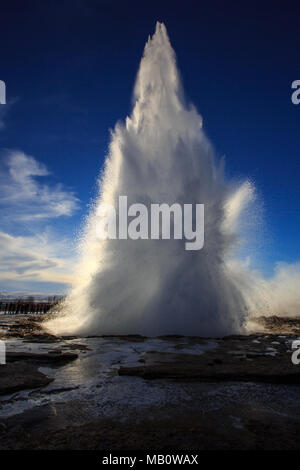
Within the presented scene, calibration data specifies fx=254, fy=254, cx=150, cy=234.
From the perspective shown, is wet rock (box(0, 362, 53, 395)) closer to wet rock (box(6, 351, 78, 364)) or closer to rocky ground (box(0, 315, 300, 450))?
rocky ground (box(0, 315, 300, 450))

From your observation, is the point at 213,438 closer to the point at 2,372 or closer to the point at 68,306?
the point at 2,372

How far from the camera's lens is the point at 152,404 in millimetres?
4355

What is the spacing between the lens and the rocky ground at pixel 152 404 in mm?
3143

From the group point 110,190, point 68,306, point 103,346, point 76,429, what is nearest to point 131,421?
point 76,429

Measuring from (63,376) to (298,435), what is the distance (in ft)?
16.2

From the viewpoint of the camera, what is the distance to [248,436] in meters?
3.22
